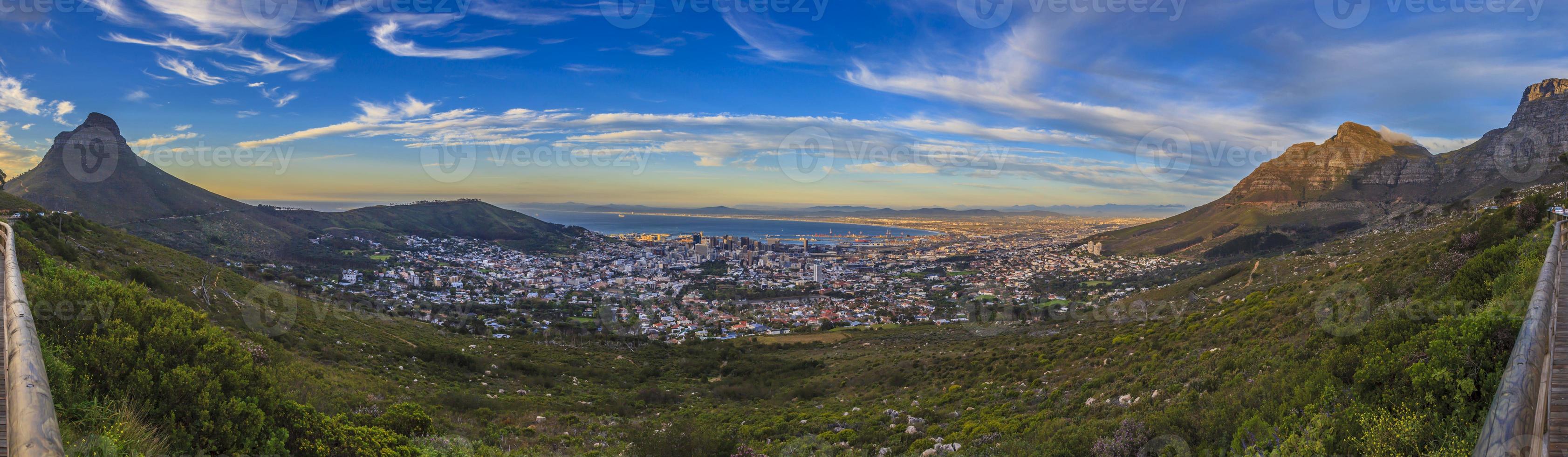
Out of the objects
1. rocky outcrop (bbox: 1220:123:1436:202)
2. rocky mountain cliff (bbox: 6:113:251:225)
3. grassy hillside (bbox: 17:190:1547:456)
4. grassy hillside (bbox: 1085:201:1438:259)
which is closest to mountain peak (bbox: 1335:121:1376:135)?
rocky outcrop (bbox: 1220:123:1436:202)

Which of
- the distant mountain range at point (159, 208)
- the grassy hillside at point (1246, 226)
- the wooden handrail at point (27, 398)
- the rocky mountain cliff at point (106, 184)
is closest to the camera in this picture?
the wooden handrail at point (27, 398)

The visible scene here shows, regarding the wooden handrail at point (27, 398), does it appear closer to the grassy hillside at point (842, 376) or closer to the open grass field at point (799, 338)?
the grassy hillside at point (842, 376)

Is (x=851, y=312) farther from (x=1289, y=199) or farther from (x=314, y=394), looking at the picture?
(x=1289, y=199)

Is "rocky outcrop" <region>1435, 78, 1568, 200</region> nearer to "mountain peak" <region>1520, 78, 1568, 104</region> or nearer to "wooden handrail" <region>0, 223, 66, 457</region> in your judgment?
"mountain peak" <region>1520, 78, 1568, 104</region>

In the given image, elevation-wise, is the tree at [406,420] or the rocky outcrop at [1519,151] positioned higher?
the rocky outcrop at [1519,151]

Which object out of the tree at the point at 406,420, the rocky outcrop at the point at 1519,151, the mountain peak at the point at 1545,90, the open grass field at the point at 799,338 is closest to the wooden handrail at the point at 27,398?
the tree at the point at 406,420

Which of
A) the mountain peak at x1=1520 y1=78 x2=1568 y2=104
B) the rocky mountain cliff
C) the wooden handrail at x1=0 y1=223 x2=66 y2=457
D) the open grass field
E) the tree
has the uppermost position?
the mountain peak at x1=1520 y1=78 x2=1568 y2=104
